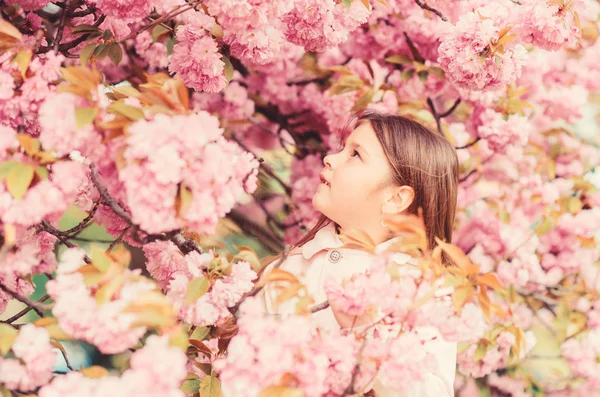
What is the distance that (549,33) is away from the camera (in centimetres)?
149

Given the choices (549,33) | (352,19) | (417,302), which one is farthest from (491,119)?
(417,302)

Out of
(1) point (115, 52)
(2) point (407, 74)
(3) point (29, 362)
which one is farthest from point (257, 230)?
(3) point (29, 362)

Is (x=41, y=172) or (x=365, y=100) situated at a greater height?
(x=41, y=172)

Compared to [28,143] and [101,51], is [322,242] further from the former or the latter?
[28,143]

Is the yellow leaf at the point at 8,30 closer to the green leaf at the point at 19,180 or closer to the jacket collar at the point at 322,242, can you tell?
the green leaf at the point at 19,180

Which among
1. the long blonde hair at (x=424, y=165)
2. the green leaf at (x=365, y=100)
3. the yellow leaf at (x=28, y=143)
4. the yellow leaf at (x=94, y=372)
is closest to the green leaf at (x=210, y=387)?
the yellow leaf at (x=94, y=372)

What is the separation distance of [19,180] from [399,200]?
85cm

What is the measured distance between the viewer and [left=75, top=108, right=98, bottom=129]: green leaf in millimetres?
858

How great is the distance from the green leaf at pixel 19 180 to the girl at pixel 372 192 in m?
0.66

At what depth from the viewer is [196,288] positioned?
1075 millimetres

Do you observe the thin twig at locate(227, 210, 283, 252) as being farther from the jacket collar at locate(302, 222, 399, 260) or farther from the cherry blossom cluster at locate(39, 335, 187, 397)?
the cherry blossom cluster at locate(39, 335, 187, 397)

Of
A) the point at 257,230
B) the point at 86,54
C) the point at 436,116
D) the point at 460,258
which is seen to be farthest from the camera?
the point at 257,230

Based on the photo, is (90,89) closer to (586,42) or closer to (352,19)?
(352,19)

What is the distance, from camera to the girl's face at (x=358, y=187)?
1412 millimetres
